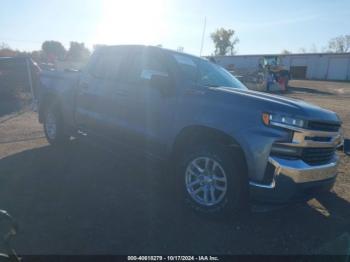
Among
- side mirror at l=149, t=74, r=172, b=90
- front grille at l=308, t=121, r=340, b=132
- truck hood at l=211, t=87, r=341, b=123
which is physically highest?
side mirror at l=149, t=74, r=172, b=90

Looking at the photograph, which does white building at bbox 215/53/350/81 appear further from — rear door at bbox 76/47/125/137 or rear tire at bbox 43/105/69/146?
rear door at bbox 76/47/125/137

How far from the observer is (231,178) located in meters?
3.45

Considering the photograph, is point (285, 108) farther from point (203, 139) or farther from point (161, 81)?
point (161, 81)

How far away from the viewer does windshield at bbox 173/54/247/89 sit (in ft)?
14.4

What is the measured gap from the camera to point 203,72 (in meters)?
4.71

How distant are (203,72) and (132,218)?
7.65 ft

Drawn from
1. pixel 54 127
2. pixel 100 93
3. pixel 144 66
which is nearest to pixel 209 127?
pixel 144 66

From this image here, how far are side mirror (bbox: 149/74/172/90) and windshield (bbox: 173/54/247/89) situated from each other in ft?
1.12

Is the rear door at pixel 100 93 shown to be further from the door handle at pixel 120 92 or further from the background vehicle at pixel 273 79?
the background vehicle at pixel 273 79

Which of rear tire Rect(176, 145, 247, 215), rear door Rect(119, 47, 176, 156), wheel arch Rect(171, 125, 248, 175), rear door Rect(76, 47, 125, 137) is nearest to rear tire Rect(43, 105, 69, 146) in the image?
rear door Rect(76, 47, 125, 137)

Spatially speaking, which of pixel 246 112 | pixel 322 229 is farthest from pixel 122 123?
pixel 322 229

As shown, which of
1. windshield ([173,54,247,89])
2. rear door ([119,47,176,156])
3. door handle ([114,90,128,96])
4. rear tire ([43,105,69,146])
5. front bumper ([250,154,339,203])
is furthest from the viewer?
rear tire ([43,105,69,146])

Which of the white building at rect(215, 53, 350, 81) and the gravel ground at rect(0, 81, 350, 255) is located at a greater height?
the white building at rect(215, 53, 350, 81)

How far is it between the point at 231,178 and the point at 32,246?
6.95 feet
